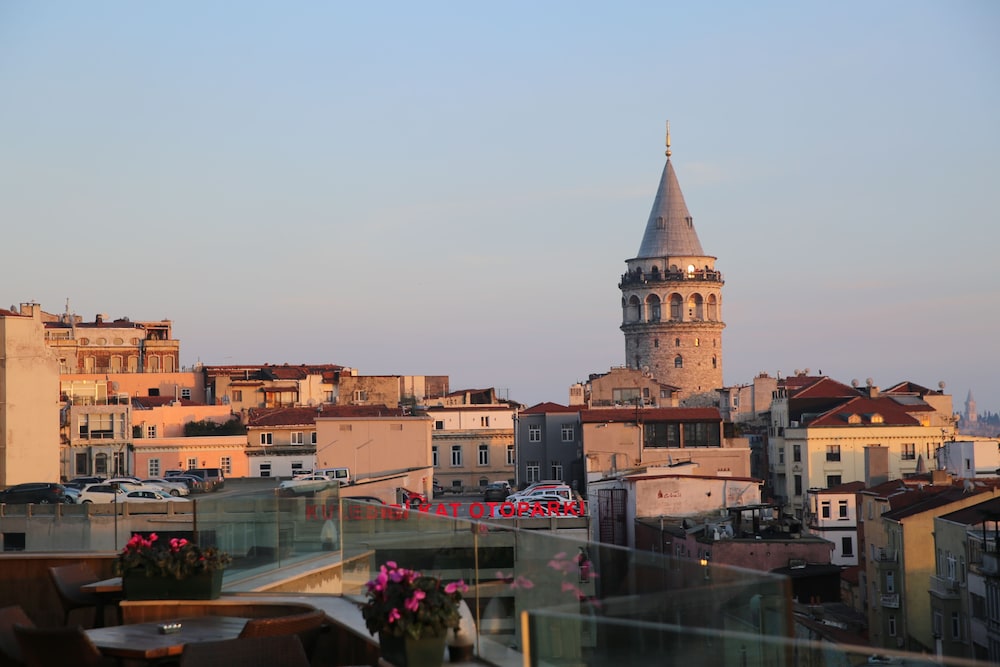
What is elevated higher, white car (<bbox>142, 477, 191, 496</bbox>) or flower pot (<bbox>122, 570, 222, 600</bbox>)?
flower pot (<bbox>122, 570, 222, 600</bbox>)

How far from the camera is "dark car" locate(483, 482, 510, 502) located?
61531 millimetres

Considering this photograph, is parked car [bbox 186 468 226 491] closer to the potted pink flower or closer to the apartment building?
the apartment building

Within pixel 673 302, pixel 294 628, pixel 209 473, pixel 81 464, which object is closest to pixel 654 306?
pixel 673 302

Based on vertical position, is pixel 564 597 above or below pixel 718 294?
below

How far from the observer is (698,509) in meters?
52.2

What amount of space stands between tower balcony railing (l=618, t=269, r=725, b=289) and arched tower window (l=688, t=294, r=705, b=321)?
1.47m

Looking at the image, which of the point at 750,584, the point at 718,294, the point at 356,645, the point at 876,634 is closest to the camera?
the point at 750,584

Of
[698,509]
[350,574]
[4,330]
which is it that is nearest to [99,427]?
[4,330]

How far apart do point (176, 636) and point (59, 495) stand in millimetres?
35946

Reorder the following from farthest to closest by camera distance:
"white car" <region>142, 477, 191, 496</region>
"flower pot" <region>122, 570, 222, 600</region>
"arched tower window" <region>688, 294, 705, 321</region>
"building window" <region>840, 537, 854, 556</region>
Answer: "arched tower window" <region>688, 294, 705, 321</region> < "building window" <region>840, 537, 854, 556</region> < "white car" <region>142, 477, 191, 496</region> < "flower pot" <region>122, 570, 222, 600</region>

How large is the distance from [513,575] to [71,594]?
4.48 m

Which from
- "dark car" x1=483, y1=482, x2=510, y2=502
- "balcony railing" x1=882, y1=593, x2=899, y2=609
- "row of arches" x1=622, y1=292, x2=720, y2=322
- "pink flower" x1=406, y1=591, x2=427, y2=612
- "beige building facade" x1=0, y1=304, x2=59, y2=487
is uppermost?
"row of arches" x1=622, y1=292, x2=720, y2=322

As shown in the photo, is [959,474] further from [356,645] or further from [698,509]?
[356,645]

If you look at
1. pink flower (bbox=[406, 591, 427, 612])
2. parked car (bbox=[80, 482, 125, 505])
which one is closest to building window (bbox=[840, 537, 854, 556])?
parked car (bbox=[80, 482, 125, 505])
